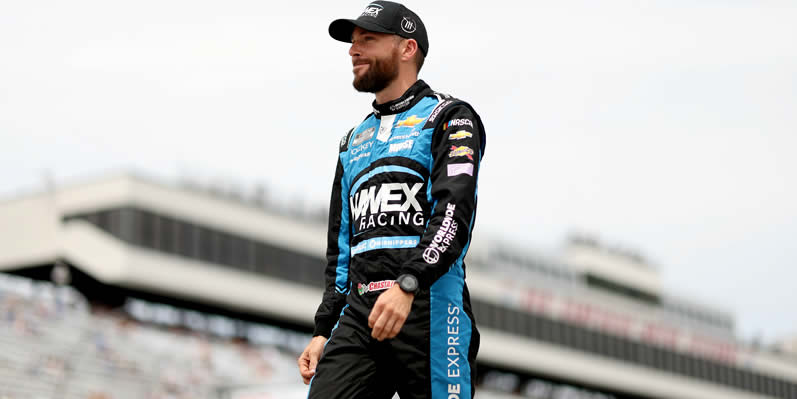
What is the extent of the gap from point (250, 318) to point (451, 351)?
3654 centimetres

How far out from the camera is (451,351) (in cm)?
360

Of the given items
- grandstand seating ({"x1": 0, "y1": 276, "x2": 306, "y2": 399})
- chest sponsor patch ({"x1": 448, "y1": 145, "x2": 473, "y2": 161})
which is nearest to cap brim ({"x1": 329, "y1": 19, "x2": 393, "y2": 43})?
chest sponsor patch ({"x1": 448, "y1": 145, "x2": 473, "y2": 161})

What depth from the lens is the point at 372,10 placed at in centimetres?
395

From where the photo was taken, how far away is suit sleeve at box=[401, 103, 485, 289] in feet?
11.5

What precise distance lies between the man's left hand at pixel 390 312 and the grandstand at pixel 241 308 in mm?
15995

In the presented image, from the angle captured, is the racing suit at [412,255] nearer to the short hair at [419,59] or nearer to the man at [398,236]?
the man at [398,236]

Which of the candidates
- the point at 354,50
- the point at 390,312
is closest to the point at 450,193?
the point at 390,312

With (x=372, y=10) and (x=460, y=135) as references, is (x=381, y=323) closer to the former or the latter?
(x=460, y=135)

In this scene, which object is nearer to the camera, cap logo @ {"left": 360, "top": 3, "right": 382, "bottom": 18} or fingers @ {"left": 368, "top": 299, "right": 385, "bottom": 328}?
fingers @ {"left": 368, "top": 299, "right": 385, "bottom": 328}

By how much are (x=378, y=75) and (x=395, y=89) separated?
9cm

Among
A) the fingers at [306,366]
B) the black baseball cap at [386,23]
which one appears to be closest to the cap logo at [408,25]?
the black baseball cap at [386,23]

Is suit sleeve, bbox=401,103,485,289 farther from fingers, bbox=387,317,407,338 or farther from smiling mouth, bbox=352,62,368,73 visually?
smiling mouth, bbox=352,62,368,73

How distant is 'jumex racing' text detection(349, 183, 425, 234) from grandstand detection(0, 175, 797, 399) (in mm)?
15696

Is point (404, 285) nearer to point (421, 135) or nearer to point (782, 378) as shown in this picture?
point (421, 135)
